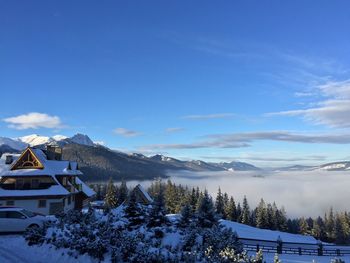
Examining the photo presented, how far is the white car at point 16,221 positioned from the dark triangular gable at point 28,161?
2343cm

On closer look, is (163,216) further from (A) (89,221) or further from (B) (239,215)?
(B) (239,215)

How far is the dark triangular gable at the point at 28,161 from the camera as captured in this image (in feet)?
149

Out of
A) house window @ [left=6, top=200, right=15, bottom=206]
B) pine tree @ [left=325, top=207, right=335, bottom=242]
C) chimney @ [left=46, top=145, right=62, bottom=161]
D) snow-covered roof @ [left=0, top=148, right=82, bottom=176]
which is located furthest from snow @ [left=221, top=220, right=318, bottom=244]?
pine tree @ [left=325, top=207, right=335, bottom=242]

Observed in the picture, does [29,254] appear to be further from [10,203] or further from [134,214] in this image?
[10,203]

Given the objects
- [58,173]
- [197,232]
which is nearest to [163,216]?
[197,232]

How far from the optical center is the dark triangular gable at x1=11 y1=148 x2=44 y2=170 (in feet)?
149

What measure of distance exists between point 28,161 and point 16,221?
24961 millimetres

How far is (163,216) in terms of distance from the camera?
2739 centimetres

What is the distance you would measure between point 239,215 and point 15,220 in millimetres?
87023

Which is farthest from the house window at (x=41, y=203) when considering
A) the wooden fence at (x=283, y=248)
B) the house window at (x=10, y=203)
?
the wooden fence at (x=283, y=248)

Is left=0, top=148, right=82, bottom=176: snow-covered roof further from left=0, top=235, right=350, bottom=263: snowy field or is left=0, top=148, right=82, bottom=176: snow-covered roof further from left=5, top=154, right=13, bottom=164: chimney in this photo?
left=0, top=235, right=350, bottom=263: snowy field

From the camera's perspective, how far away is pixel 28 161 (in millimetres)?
45812

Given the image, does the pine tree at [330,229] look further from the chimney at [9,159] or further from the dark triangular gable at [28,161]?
the chimney at [9,159]

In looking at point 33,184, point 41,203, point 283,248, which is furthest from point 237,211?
point 33,184
